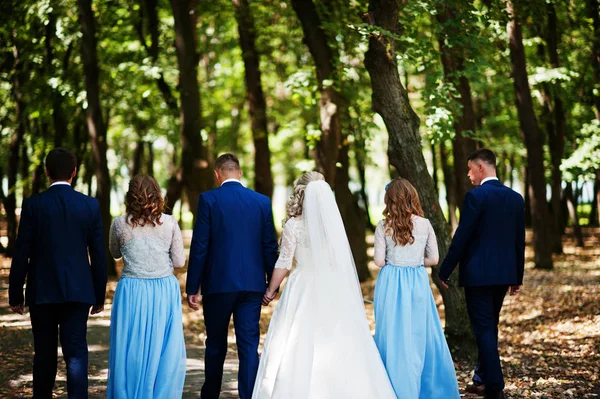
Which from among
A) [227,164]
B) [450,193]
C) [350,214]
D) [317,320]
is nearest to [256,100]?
[350,214]

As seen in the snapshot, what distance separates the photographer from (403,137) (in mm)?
9852

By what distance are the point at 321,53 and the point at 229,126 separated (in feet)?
61.2

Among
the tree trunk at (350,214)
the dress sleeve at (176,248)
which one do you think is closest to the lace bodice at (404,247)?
the dress sleeve at (176,248)

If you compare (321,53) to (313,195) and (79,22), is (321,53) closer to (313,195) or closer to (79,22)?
(79,22)

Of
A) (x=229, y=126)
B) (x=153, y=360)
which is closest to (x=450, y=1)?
(x=153, y=360)

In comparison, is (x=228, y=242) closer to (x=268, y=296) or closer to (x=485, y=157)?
(x=268, y=296)

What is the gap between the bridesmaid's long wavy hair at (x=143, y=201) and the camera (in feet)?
21.6

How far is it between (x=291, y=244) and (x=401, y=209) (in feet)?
3.84

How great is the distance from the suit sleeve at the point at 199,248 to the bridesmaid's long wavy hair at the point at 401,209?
5.81 ft

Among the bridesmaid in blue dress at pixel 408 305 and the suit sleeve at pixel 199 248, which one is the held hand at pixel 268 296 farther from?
the bridesmaid in blue dress at pixel 408 305

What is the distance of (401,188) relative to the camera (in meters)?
7.11

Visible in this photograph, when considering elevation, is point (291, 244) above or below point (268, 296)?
above

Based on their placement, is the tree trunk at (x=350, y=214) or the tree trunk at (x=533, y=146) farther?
the tree trunk at (x=533, y=146)

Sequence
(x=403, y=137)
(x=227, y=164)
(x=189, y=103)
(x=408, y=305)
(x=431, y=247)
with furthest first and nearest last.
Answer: (x=189, y=103)
(x=403, y=137)
(x=431, y=247)
(x=408, y=305)
(x=227, y=164)
